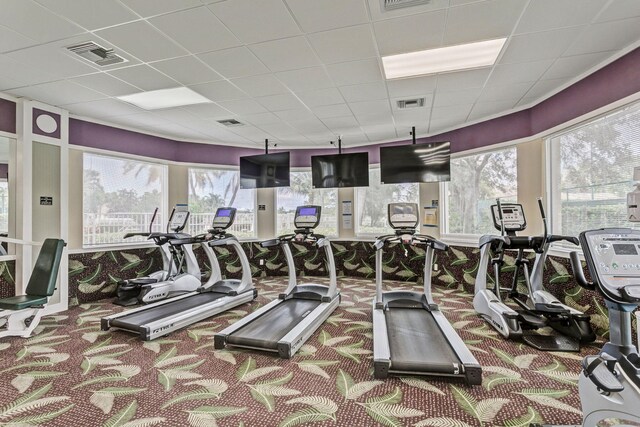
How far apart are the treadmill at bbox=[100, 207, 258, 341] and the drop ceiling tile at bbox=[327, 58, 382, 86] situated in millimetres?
2902

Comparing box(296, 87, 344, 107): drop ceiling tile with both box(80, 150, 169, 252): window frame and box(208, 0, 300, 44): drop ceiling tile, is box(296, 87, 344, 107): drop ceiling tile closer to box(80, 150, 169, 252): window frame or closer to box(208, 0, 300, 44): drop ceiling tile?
box(208, 0, 300, 44): drop ceiling tile

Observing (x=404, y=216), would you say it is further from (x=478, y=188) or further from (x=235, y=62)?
(x=235, y=62)

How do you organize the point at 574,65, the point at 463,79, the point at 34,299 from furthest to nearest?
the point at 463,79, the point at 34,299, the point at 574,65

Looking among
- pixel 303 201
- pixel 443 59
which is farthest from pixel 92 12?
pixel 303 201

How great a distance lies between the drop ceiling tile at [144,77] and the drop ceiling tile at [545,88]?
4645 millimetres

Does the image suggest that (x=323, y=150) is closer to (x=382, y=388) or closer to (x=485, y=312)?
(x=485, y=312)

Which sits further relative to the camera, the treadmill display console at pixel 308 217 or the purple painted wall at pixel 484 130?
the treadmill display console at pixel 308 217

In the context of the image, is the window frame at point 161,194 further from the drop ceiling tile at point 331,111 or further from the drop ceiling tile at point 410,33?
the drop ceiling tile at point 410,33

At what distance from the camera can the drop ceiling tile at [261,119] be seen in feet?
17.4

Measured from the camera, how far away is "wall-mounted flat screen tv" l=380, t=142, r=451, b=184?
580 centimetres

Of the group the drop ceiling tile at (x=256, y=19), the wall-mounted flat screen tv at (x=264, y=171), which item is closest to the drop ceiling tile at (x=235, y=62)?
the drop ceiling tile at (x=256, y=19)

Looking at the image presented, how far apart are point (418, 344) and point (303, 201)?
4.75m

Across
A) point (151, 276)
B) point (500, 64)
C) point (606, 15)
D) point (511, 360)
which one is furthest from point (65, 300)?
point (606, 15)

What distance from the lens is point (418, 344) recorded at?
3.20m
